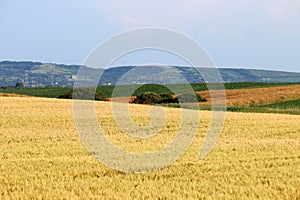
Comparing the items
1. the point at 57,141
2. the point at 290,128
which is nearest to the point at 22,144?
the point at 57,141

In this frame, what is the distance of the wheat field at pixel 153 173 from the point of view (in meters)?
10.5

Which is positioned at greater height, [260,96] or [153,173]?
[260,96]

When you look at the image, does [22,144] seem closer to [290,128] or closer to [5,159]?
[5,159]

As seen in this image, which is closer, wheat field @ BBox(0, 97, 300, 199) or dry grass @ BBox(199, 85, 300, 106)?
wheat field @ BBox(0, 97, 300, 199)

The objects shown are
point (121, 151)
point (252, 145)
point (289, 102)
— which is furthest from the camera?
point (289, 102)

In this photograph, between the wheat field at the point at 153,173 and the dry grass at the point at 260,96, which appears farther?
the dry grass at the point at 260,96

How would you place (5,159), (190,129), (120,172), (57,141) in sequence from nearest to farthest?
(120,172) → (5,159) → (57,141) → (190,129)

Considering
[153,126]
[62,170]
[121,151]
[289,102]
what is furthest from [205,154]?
[289,102]

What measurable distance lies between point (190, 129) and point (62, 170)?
11.7 m

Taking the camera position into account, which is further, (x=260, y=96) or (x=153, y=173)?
(x=260, y=96)

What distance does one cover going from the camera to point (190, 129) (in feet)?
79.9

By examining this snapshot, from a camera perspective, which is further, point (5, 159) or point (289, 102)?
point (289, 102)

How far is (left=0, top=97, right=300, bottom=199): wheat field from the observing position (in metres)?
10.5

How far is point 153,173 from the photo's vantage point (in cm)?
1302
